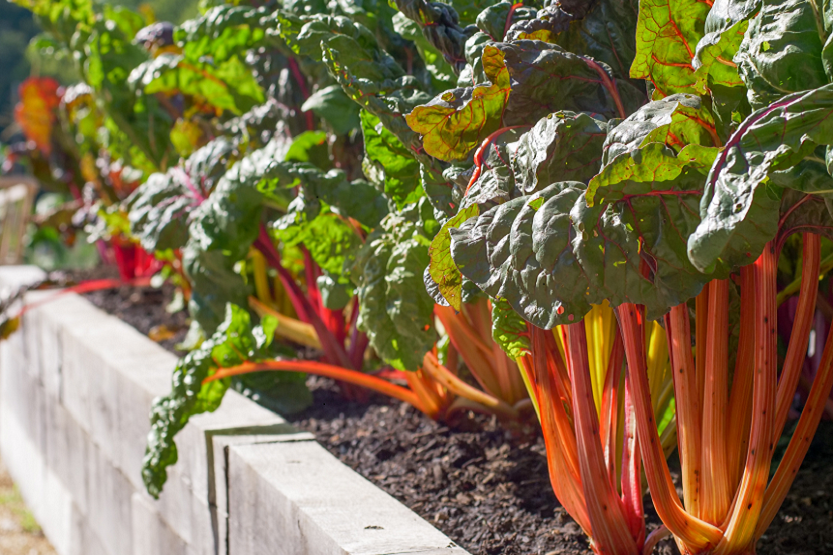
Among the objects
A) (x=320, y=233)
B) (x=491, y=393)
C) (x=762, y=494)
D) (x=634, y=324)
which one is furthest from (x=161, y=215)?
(x=762, y=494)

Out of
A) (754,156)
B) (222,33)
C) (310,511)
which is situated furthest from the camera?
(222,33)

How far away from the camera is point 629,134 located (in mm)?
724

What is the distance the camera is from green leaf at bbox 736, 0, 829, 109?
25.5 inches

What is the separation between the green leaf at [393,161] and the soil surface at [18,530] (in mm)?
2442

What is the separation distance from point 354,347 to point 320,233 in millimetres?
523

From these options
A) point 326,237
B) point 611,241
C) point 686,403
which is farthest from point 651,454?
point 326,237

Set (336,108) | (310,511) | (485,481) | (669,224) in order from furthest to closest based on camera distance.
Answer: (336,108)
(485,481)
(310,511)
(669,224)

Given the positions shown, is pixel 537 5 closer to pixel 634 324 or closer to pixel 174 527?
pixel 634 324

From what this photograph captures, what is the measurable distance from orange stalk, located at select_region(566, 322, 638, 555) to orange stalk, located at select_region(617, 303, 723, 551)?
6 centimetres

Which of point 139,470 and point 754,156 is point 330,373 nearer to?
point 139,470

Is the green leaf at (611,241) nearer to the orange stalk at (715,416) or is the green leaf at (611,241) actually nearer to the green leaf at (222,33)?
the orange stalk at (715,416)

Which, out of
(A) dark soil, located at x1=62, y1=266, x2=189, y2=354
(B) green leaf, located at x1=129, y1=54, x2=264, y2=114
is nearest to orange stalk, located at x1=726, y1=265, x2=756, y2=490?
(B) green leaf, located at x1=129, y1=54, x2=264, y2=114

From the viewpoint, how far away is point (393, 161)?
4.02ft

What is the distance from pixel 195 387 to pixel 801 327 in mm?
1104
